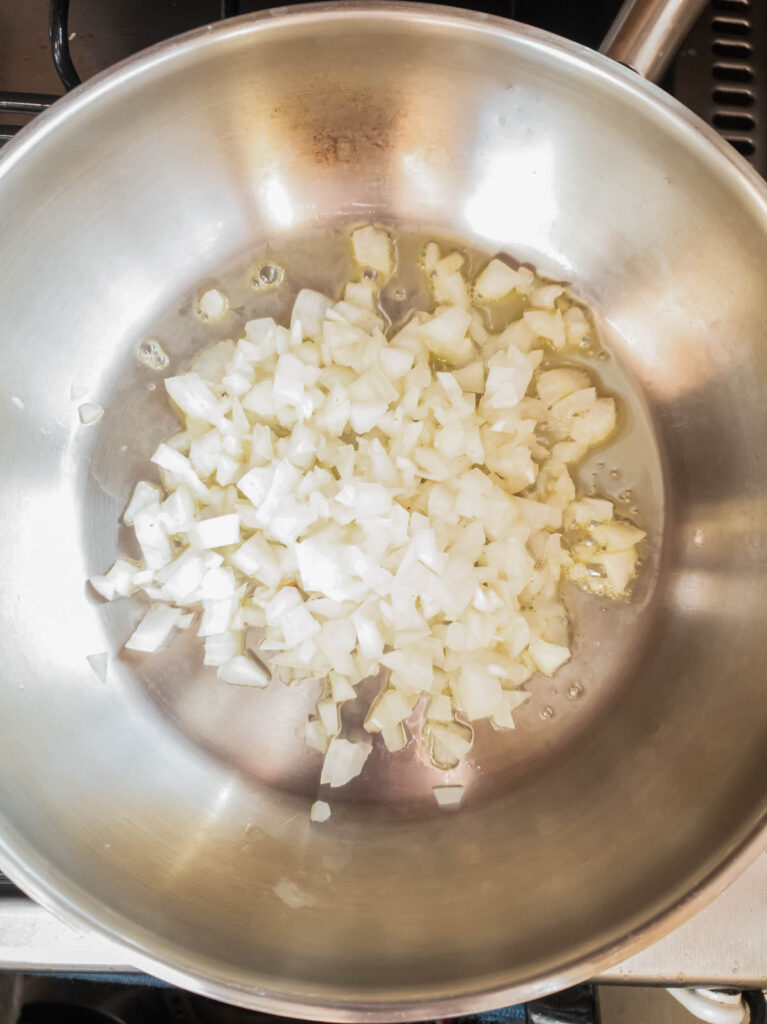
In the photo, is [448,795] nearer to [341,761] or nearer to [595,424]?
[341,761]

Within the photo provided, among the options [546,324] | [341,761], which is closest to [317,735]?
[341,761]

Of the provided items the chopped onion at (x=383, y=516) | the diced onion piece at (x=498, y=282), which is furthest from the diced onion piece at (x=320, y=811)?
the diced onion piece at (x=498, y=282)

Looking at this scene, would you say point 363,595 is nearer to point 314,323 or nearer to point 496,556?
point 496,556

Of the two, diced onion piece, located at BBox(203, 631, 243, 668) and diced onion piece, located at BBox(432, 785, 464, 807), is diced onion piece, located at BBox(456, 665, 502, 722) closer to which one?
diced onion piece, located at BBox(432, 785, 464, 807)

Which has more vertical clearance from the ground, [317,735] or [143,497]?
[143,497]

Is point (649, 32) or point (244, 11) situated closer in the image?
point (649, 32)

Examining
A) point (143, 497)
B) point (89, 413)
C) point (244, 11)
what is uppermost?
point (244, 11)

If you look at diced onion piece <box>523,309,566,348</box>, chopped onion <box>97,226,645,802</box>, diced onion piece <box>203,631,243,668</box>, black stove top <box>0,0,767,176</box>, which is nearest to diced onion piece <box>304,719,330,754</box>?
chopped onion <box>97,226,645,802</box>
